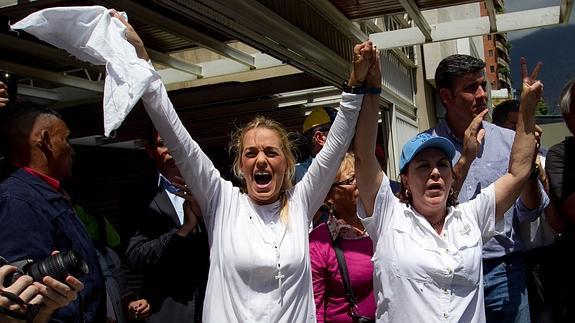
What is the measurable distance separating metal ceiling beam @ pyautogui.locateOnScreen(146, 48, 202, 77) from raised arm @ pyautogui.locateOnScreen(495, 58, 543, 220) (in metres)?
3.96

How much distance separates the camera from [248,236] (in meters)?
2.52

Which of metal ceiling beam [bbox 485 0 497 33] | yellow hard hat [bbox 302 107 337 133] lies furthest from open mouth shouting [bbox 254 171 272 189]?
metal ceiling beam [bbox 485 0 497 33]

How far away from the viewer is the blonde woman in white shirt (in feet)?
7.97

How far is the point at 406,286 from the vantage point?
2.55 m

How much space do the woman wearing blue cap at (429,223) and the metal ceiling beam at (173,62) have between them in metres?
3.78

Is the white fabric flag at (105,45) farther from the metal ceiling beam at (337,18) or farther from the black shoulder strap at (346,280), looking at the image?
the metal ceiling beam at (337,18)

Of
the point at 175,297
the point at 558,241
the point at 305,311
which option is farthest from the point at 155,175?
the point at 558,241

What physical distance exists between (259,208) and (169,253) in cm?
53

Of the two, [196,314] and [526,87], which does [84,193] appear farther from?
[526,87]

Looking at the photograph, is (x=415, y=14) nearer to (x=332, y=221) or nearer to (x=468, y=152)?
(x=468, y=152)

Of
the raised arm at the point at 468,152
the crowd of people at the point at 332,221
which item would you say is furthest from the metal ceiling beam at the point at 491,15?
the raised arm at the point at 468,152

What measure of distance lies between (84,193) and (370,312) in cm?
620

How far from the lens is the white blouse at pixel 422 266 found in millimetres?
2529

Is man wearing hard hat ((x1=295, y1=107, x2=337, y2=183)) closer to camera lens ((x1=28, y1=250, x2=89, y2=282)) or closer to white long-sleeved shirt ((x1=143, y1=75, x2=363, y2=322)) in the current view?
white long-sleeved shirt ((x1=143, y1=75, x2=363, y2=322))
